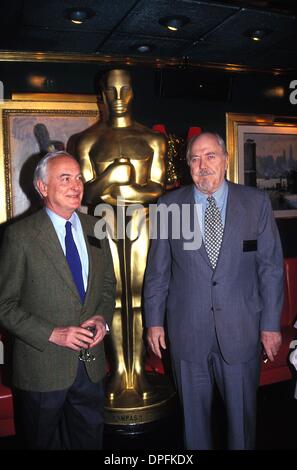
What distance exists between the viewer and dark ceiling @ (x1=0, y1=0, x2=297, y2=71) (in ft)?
9.73

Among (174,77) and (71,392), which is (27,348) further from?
(174,77)

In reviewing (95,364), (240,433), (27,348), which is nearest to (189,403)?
(240,433)

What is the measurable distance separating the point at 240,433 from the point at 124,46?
310 cm

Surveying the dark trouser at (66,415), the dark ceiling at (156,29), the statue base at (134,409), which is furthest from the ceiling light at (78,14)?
the statue base at (134,409)

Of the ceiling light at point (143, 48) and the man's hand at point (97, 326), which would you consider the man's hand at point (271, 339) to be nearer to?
the man's hand at point (97, 326)

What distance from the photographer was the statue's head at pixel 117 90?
276 centimetres

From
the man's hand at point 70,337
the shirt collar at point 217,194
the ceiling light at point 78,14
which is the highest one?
the ceiling light at point 78,14

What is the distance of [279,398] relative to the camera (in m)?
3.32

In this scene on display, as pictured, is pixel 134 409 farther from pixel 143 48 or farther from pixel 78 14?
pixel 143 48

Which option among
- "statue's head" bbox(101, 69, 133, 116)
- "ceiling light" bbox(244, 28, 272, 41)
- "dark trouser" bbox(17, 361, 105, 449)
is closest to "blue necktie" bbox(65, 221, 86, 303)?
"dark trouser" bbox(17, 361, 105, 449)

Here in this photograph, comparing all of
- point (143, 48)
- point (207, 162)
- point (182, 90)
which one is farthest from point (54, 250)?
point (182, 90)

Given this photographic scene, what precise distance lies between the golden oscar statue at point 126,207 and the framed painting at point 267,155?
5.61 feet

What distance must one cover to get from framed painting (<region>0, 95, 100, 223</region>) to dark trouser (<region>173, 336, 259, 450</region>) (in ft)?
7.53

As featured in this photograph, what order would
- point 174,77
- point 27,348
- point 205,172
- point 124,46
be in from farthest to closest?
point 174,77
point 124,46
point 205,172
point 27,348
